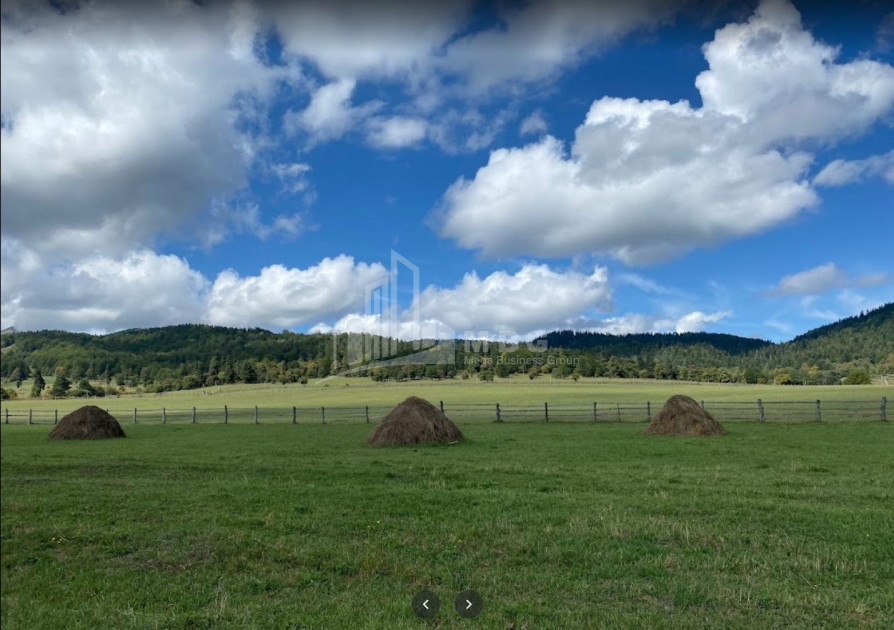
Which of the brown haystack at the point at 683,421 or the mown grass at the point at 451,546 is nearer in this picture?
the mown grass at the point at 451,546

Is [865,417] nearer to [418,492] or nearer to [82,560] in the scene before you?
[418,492]

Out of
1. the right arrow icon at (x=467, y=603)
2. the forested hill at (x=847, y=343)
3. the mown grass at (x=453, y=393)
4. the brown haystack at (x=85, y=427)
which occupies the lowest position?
the mown grass at (x=453, y=393)

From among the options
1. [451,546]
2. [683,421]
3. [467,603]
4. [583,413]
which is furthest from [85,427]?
[467,603]

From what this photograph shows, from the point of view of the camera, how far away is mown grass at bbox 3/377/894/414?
224ft

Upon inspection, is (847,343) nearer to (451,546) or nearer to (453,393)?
(453,393)

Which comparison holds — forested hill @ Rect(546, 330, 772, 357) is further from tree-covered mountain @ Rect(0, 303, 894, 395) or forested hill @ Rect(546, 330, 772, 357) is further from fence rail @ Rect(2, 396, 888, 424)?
fence rail @ Rect(2, 396, 888, 424)

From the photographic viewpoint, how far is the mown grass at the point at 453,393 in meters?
68.4

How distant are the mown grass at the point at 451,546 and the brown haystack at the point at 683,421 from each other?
10.8m

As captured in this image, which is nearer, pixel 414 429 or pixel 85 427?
pixel 414 429

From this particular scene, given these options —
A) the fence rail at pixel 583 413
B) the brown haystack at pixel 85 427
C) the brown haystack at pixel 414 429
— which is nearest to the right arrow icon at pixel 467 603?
the brown haystack at pixel 414 429

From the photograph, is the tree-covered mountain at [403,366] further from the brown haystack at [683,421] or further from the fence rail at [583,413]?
the brown haystack at [683,421]

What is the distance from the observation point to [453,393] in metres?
84.6

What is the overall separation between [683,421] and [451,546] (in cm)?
2184

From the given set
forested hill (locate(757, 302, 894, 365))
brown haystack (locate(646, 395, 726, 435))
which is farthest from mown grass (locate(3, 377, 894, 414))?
forested hill (locate(757, 302, 894, 365))
